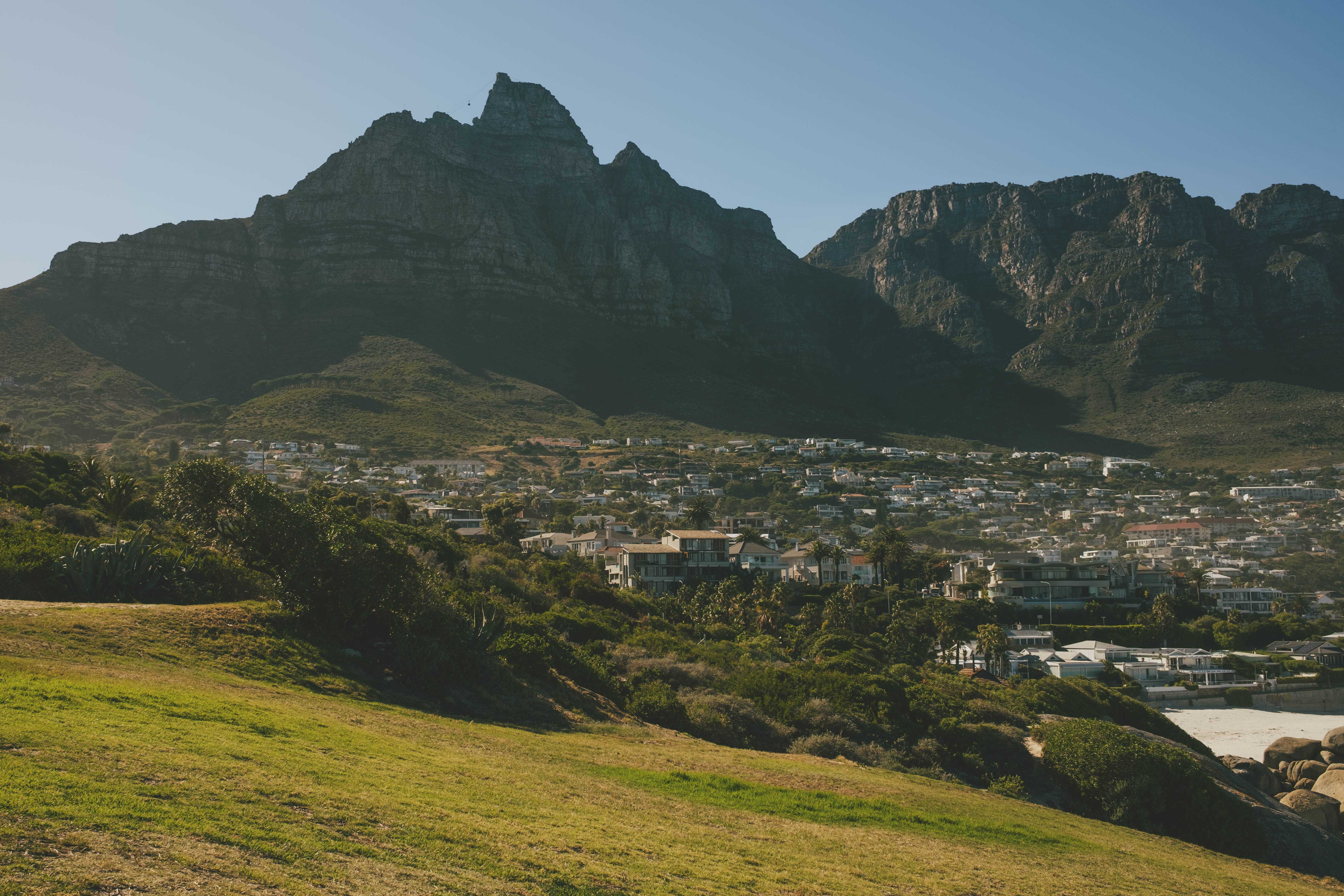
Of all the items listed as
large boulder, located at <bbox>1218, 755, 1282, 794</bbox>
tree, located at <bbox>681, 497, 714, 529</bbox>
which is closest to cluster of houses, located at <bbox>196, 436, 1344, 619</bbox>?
tree, located at <bbox>681, 497, 714, 529</bbox>

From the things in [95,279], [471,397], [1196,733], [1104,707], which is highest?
[95,279]

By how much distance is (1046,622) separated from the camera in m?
74.7

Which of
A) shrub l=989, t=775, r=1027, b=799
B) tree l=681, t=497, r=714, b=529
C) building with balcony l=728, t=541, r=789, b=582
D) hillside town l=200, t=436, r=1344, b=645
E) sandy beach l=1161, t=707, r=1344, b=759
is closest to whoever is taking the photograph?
shrub l=989, t=775, r=1027, b=799

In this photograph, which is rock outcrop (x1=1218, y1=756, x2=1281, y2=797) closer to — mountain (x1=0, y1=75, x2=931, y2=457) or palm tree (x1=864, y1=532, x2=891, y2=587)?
palm tree (x1=864, y1=532, x2=891, y2=587)

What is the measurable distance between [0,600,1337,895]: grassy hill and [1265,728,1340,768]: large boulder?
2115 centimetres

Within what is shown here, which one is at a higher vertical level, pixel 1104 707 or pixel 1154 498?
pixel 1154 498

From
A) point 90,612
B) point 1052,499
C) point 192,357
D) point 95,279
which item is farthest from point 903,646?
point 95,279

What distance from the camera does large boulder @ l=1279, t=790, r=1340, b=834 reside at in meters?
31.8

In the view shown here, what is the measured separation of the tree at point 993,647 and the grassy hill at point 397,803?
1360 inches

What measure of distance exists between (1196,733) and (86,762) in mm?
54659

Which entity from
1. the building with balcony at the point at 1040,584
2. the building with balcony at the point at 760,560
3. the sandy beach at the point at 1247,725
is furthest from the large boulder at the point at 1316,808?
the building with balcony at the point at 760,560

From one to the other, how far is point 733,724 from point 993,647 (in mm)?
35411

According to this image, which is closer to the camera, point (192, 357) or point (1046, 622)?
point (1046, 622)

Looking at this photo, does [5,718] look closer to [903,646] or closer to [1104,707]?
[1104,707]
